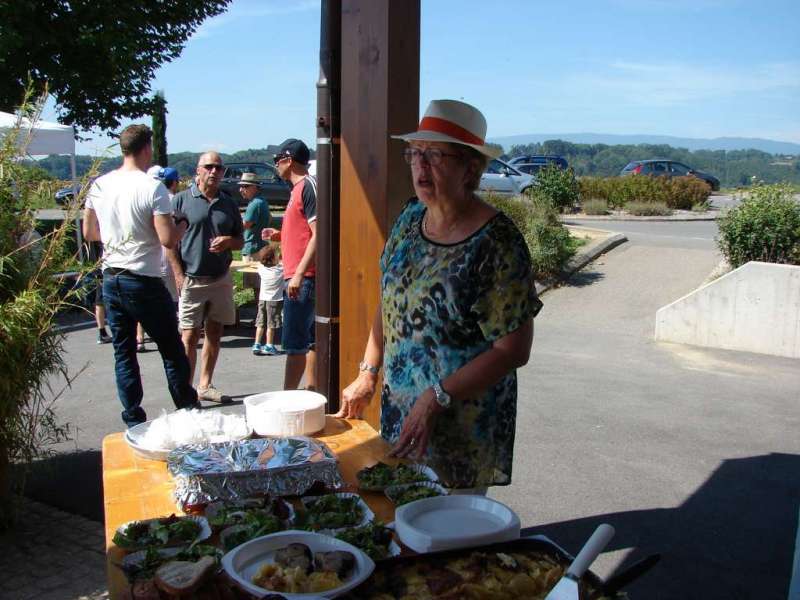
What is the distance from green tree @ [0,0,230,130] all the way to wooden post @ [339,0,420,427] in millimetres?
19260

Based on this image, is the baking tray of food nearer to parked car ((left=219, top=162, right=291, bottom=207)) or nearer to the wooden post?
the wooden post

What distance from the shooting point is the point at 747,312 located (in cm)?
902

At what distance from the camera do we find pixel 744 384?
7.78m

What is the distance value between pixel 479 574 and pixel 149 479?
1202mm

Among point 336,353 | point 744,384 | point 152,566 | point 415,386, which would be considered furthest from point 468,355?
point 744,384

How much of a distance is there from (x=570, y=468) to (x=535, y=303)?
3.30 m

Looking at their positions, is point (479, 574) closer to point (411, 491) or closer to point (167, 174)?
point (411, 491)

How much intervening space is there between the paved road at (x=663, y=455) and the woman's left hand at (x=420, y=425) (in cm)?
197

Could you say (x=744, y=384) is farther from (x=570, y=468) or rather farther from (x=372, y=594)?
(x=372, y=594)

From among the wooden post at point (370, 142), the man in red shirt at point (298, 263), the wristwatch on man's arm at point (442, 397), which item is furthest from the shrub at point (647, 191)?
the wristwatch on man's arm at point (442, 397)

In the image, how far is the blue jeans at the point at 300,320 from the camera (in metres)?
5.61

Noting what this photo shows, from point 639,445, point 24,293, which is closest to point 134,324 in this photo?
point 24,293

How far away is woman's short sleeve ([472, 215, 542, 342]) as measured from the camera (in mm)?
2396

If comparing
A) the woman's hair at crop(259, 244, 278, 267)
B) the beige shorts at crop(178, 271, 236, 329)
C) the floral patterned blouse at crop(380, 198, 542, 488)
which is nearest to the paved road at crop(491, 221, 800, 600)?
the floral patterned blouse at crop(380, 198, 542, 488)
